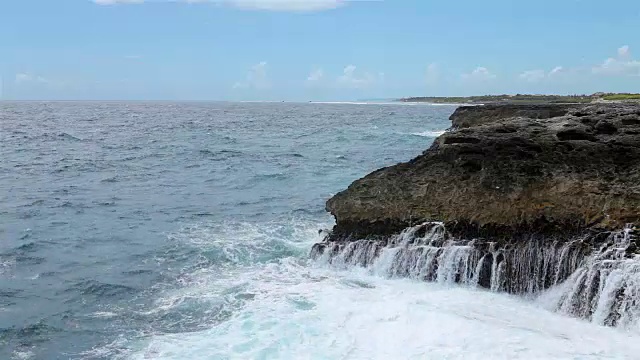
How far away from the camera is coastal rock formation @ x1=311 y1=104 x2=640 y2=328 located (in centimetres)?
1329

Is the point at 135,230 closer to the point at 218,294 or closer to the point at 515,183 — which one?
the point at 218,294

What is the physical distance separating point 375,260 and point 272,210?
9913 mm

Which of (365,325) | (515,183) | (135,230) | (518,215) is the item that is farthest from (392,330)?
(135,230)

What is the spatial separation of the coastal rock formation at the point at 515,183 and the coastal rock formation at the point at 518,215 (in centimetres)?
3

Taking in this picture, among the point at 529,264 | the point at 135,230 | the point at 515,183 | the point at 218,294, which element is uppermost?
the point at 515,183

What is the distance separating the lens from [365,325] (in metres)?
12.4

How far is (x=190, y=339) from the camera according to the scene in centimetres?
1213

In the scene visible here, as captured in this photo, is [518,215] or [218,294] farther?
[518,215]

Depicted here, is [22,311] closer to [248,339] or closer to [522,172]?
[248,339]

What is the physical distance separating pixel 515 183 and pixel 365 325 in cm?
679

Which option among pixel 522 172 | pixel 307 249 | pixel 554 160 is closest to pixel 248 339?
pixel 307 249

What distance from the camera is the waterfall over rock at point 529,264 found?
1252 centimetres

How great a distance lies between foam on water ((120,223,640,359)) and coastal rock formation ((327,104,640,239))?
208 centimetres

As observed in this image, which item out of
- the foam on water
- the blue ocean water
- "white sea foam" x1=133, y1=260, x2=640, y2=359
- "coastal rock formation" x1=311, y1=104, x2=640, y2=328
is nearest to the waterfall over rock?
"coastal rock formation" x1=311, y1=104, x2=640, y2=328
